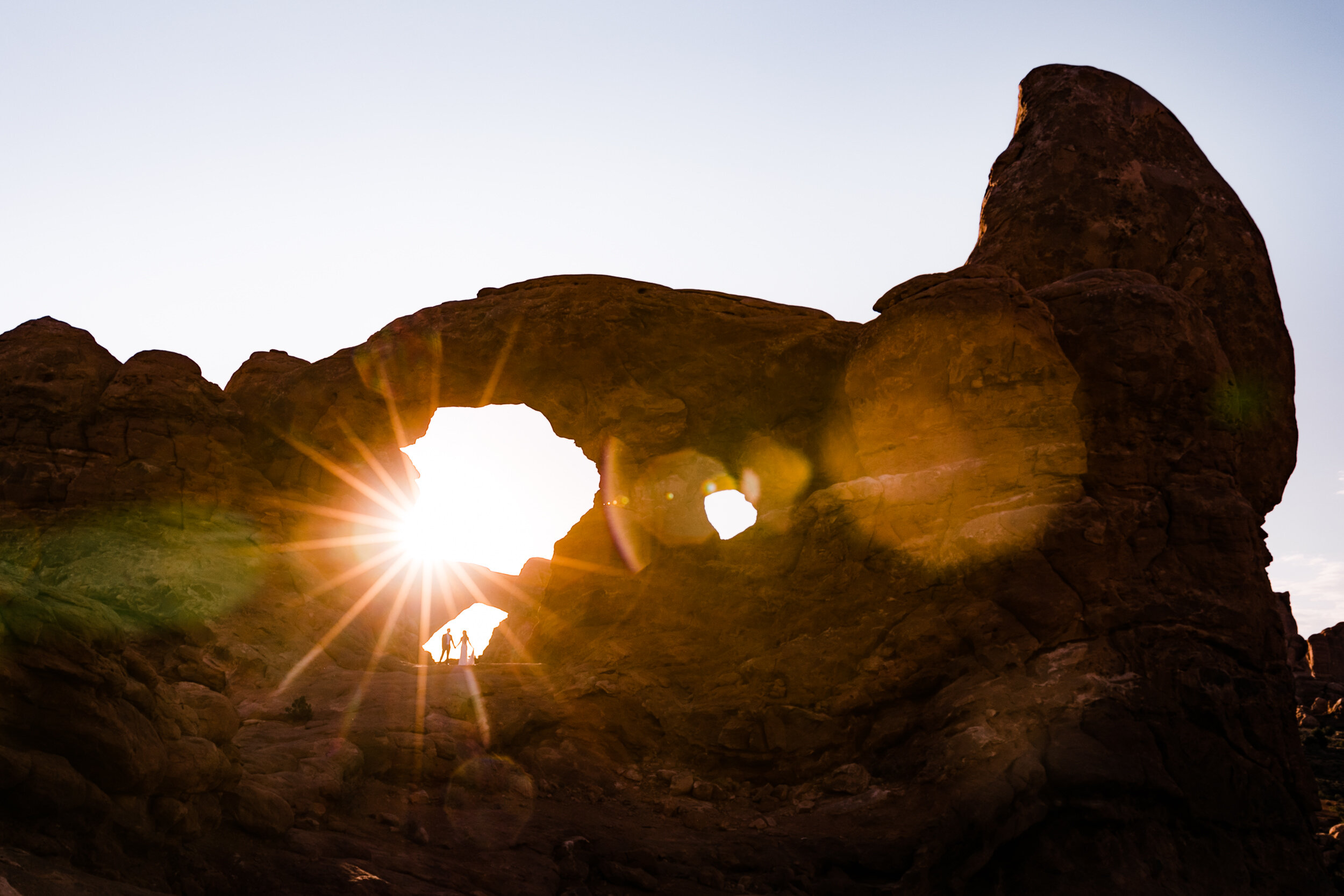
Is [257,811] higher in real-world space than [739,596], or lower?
lower

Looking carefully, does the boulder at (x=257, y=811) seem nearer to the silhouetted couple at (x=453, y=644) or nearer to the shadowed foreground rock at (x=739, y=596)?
the shadowed foreground rock at (x=739, y=596)

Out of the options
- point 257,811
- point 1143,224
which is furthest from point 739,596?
point 1143,224

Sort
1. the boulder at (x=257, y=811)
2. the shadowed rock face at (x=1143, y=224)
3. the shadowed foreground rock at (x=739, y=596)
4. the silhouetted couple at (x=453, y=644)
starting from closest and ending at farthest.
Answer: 1. the boulder at (x=257, y=811)
2. the shadowed foreground rock at (x=739, y=596)
3. the shadowed rock face at (x=1143, y=224)
4. the silhouetted couple at (x=453, y=644)

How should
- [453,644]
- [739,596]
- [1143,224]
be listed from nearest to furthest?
[739,596] < [1143,224] < [453,644]

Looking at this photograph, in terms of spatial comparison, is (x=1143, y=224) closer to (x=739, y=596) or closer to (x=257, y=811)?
(x=739, y=596)

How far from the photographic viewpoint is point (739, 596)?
16.1 metres

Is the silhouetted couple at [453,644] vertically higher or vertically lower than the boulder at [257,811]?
higher

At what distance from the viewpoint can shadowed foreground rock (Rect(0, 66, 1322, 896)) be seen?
1059 cm

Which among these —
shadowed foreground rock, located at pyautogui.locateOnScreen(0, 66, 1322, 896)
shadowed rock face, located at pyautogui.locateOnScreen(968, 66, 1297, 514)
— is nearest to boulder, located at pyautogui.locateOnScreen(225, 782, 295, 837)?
shadowed foreground rock, located at pyautogui.locateOnScreen(0, 66, 1322, 896)

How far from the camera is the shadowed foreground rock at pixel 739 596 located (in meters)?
10.6

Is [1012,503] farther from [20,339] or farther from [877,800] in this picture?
[20,339]

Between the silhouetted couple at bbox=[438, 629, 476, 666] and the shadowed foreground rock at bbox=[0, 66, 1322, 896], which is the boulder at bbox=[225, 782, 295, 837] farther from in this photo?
the silhouetted couple at bbox=[438, 629, 476, 666]

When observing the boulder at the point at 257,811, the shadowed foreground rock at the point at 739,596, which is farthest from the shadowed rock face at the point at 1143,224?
the boulder at the point at 257,811

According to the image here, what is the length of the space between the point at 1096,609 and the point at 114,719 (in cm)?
1140
